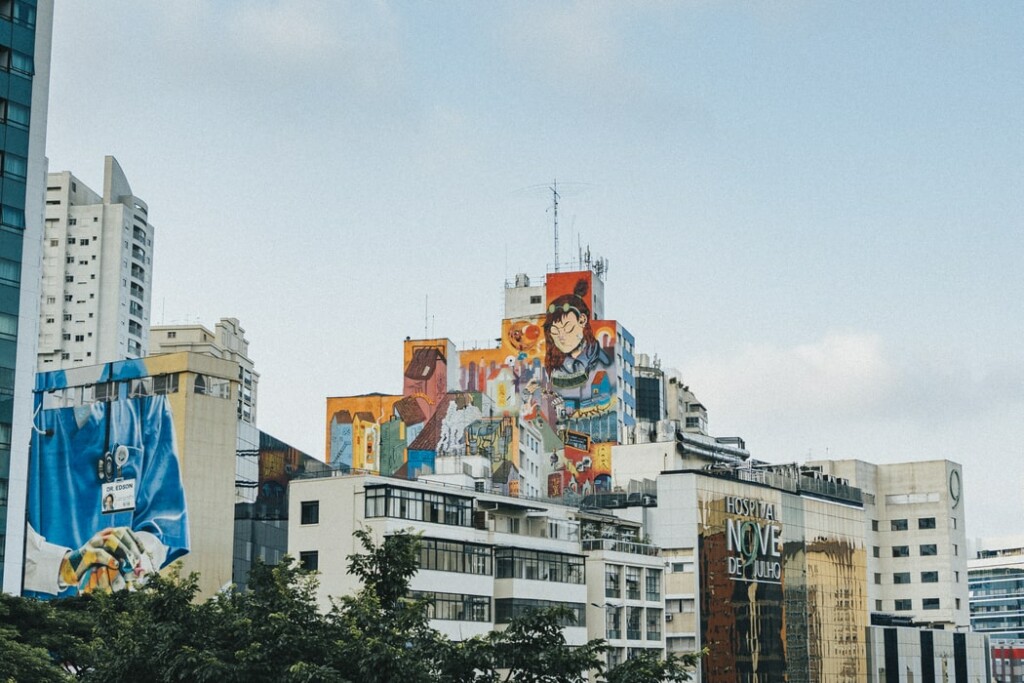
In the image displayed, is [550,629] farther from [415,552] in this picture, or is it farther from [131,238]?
[131,238]

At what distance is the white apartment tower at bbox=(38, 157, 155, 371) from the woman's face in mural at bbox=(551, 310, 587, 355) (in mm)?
50259

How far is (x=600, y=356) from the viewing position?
176m

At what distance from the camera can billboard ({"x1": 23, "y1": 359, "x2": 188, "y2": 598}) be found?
95.7 metres

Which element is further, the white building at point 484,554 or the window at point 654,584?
the window at point 654,584

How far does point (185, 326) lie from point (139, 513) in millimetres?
104494

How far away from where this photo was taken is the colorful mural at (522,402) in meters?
161

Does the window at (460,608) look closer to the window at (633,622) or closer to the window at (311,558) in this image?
the window at (311,558)

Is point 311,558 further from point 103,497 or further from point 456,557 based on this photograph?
point 103,497

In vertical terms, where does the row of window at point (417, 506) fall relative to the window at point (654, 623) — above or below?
above

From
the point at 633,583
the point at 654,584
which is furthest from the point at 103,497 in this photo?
the point at 654,584

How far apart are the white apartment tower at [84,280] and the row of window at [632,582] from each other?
8880 cm

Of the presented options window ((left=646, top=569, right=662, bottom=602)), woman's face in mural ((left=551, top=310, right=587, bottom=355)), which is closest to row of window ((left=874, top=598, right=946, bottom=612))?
woman's face in mural ((left=551, top=310, right=587, bottom=355))

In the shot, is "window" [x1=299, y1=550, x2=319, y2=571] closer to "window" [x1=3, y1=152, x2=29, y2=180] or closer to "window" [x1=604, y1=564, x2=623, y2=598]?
"window" [x1=604, y1=564, x2=623, y2=598]

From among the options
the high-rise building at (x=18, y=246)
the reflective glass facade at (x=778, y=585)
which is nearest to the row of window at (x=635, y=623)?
the reflective glass facade at (x=778, y=585)
